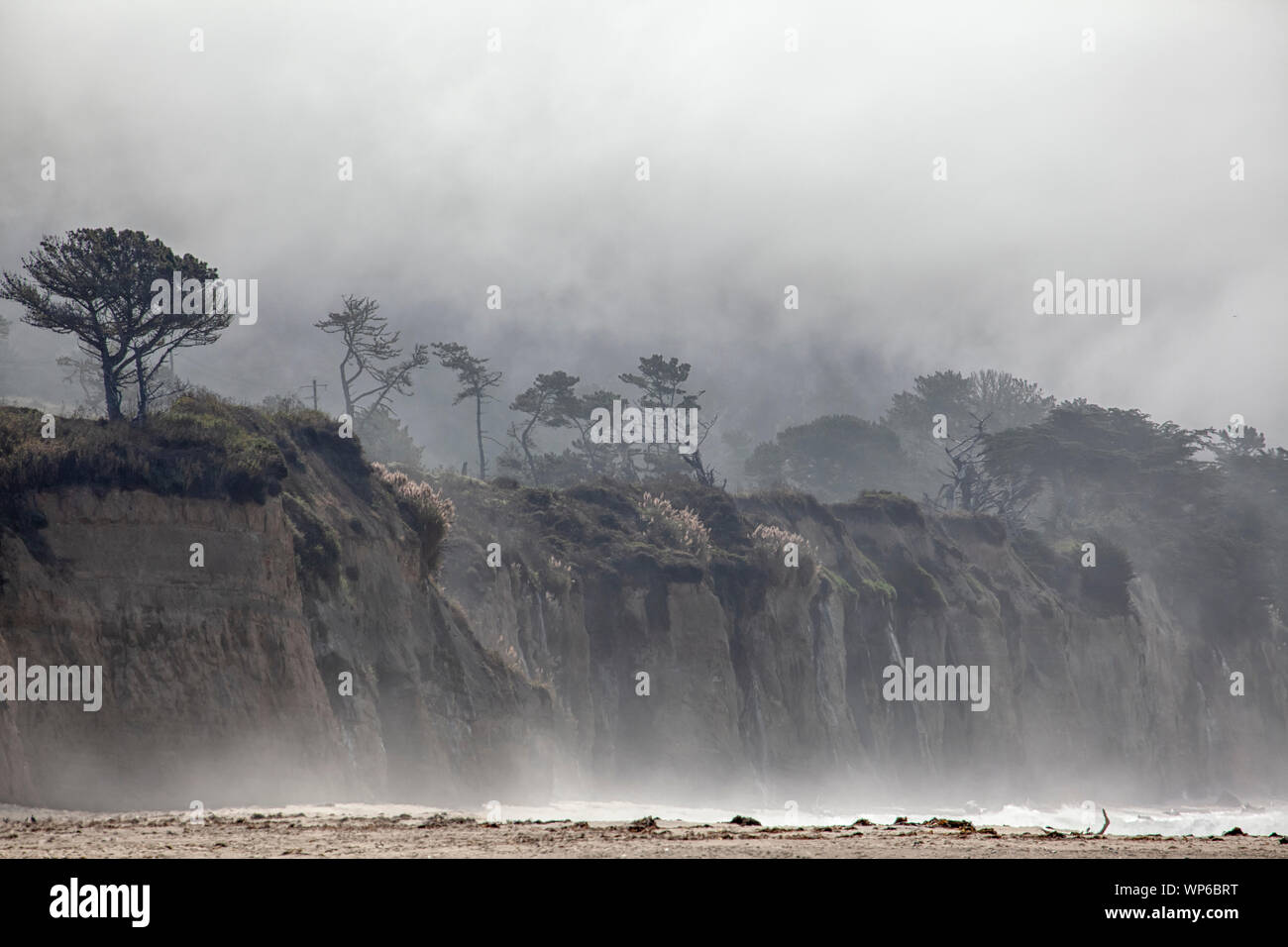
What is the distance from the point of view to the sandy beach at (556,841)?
Result: 39.7 feet

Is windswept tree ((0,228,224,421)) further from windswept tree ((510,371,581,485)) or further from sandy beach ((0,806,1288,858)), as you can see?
windswept tree ((510,371,581,485))

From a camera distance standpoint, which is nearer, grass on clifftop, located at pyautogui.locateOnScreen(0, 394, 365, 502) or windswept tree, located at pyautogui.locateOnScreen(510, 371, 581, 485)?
grass on clifftop, located at pyautogui.locateOnScreen(0, 394, 365, 502)

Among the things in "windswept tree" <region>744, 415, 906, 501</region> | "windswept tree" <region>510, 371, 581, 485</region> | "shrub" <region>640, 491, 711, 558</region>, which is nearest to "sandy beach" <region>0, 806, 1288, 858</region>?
"shrub" <region>640, 491, 711, 558</region>

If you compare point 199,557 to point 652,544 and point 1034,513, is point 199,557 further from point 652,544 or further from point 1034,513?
point 1034,513

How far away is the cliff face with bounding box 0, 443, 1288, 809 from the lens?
23.9m

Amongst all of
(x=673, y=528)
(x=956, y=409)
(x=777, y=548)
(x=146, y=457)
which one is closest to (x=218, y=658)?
(x=146, y=457)

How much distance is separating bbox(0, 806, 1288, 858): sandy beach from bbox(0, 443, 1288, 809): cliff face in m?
6.11

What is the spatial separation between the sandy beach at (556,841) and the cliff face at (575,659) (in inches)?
241

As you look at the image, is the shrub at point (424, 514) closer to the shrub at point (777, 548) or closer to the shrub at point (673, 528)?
the shrub at point (673, 528)

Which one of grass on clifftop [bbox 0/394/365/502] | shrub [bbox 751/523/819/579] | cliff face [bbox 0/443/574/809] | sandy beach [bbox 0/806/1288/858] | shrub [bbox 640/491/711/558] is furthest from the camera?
shrub [bbox 751/523/819/579]

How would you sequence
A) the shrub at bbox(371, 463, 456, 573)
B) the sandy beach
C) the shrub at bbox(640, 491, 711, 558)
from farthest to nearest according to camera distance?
the shrub at bbox(640, 491, 711, 558) < the shrub at bbox(371, 463, 456, 573) < the sandy beach
